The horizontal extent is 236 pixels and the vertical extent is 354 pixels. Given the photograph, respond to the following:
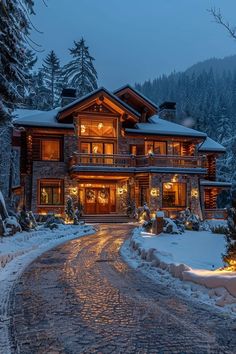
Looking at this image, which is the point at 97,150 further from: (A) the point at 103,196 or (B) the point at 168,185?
(B) the point at 168,185

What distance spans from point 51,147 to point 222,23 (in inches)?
757

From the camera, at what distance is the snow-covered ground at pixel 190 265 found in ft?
21.2

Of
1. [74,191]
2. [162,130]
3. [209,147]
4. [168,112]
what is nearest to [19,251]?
[74,191]

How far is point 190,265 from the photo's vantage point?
888cm

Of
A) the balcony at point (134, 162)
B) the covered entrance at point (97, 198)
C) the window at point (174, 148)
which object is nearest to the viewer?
the balcony at point (134, 162)

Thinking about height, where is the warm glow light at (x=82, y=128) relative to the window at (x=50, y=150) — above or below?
above

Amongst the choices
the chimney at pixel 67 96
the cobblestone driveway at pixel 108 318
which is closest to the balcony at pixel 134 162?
the chimney at pixel 67 96

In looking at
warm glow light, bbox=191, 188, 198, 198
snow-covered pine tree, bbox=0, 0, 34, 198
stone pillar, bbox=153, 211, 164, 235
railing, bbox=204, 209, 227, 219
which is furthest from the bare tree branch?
railing, bbox=204, 209, 227, 219

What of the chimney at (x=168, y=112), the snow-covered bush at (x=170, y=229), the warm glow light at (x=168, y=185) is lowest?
the snow-covered bush at (x=170, y=229)

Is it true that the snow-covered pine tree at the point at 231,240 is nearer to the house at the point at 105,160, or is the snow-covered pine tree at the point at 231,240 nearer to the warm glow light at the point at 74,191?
the house at the point at 105,160

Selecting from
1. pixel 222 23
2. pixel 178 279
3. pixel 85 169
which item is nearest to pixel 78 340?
pixel 178 279

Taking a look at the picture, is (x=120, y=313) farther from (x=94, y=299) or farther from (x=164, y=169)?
(x=164, y=169)

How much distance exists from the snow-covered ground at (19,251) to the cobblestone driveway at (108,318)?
0.16 meters

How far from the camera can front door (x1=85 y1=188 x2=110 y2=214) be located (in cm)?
2973
